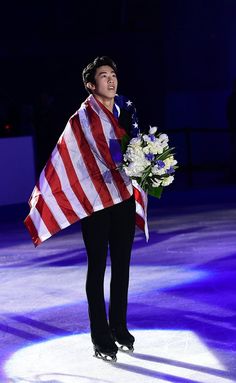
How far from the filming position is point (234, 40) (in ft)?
59.7

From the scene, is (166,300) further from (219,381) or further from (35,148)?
(35,148)

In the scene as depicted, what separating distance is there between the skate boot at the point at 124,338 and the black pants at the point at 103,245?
0.15 m

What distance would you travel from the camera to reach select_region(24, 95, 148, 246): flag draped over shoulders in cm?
487

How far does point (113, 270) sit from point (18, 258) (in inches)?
147

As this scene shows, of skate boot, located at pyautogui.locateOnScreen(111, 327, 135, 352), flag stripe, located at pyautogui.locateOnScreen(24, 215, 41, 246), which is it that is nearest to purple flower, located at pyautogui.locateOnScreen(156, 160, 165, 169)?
flag stripe, located at pyautogui.locateOnScreen(24, 215, 41, 246)

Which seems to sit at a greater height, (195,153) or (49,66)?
(49,66)

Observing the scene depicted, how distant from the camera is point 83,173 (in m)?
4.96

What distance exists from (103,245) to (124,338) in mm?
530

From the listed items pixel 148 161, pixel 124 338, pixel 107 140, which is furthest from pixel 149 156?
pixel 124 338

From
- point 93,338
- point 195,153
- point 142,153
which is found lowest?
point 195,153

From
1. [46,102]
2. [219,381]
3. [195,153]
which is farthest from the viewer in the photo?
[195,153]

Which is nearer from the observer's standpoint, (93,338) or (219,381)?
(219,381)

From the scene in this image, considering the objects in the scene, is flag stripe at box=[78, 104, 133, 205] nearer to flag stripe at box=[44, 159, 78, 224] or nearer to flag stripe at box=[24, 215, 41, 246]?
flag stripe at box=[44, 159, 78, 224]

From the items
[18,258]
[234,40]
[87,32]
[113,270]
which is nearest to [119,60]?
[87,32]
